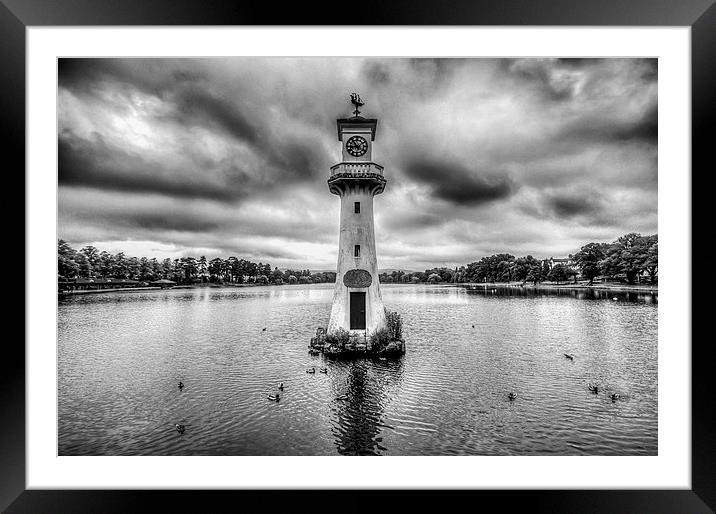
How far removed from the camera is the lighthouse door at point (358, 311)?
9.92m

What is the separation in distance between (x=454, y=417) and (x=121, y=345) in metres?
12.3

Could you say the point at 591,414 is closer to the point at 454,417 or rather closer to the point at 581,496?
the point at 454,417

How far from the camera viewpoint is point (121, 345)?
40.0 ft

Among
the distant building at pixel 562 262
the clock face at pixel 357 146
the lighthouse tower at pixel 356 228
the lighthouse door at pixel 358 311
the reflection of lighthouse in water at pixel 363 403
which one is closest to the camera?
the reflection of lighthouse in water at pixel 363 403

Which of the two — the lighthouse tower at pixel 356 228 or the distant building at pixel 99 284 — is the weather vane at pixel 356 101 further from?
the distant building at pixel 99 284

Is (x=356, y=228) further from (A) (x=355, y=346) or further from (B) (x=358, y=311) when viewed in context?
(A) (x=355, y=346)

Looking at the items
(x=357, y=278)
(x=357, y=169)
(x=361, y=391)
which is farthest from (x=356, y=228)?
(x=361, y=391)

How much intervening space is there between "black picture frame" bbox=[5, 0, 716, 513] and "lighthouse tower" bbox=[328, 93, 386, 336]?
268 inches
